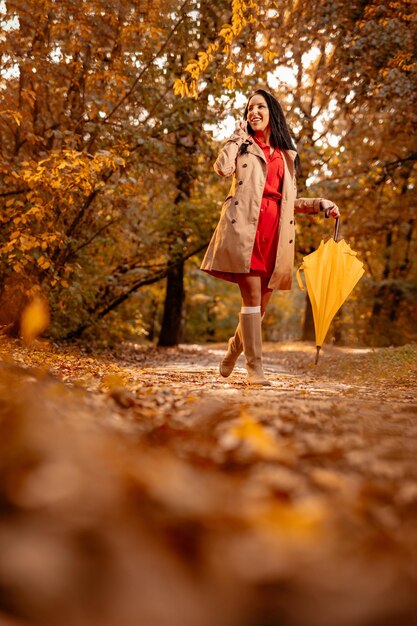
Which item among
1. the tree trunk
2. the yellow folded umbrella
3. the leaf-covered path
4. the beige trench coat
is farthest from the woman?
the tree trunk

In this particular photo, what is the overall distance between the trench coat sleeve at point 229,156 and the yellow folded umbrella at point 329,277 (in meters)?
1.46

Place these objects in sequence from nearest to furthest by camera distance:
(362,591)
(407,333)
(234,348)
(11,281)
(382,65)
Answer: (362,591) < (234,348) < (11,281) < (382,65) < (407,333)

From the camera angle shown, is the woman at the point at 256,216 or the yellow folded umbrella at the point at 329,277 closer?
the woman at the point at 256,216

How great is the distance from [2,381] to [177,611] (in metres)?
1.48

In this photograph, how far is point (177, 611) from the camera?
95cm

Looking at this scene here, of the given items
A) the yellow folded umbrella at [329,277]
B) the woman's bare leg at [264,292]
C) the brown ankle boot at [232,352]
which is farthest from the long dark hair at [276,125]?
the brown ankle boot at [232,352]

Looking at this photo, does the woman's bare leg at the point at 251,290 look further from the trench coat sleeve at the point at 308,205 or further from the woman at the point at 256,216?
the trench coat sleeve at the point at 308,205

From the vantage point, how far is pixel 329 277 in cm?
576

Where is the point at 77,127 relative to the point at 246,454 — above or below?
above

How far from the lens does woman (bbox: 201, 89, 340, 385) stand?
15.7 ft

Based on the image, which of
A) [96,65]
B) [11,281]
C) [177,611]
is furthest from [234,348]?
[96,65]

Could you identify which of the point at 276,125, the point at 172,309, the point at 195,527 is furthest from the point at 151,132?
the point at 195,527

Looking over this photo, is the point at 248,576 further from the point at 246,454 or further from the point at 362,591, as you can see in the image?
the point at 246,454

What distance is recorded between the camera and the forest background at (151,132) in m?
6.91
